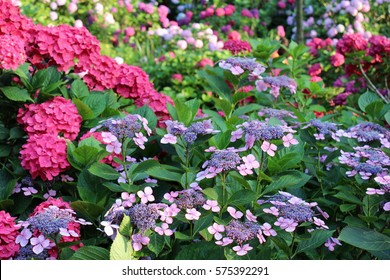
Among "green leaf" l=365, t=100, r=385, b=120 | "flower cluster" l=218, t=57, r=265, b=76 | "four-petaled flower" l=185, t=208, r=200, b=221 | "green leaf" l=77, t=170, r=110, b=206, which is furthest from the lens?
"green leaf" l=365, t=100, r=385, b=120

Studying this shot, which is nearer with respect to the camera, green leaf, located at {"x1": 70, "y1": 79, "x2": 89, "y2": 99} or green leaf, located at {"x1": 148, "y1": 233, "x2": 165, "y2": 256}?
green leaf, located at {"x1": 148, "y1": 233, "x2": 165, "y2": 256}

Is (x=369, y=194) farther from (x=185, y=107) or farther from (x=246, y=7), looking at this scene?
(x=246, y=7)

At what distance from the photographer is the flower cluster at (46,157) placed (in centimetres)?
224

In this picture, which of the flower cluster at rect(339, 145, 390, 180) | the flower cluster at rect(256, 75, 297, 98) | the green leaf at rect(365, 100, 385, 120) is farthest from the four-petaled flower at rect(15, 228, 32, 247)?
the green leaf at rect(365, 100, 385, 120)

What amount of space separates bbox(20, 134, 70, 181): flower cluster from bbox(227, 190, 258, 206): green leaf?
0.68 m

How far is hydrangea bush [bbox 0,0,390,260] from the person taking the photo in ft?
5.99

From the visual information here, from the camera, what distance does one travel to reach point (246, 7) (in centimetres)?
895

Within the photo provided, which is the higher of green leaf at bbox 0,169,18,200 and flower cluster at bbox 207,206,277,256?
flower cluster at bbox 207,206,277,256

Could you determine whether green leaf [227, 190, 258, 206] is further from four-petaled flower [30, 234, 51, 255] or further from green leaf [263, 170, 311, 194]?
four-petaled flower [30, 234, 51, 255]

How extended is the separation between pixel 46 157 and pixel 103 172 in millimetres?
260

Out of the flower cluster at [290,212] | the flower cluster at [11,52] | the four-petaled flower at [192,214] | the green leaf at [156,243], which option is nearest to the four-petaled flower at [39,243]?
the green leaf at [156,243]
